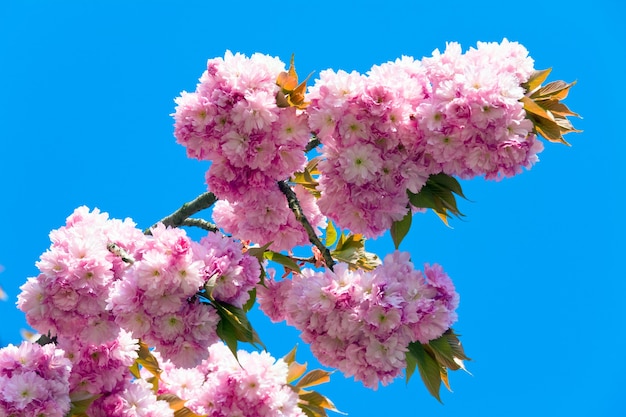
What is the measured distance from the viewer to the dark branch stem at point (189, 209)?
2.93 m

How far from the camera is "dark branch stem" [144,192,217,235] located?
115 inches

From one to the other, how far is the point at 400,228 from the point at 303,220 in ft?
1.01

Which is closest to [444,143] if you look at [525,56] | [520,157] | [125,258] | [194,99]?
[520,157]

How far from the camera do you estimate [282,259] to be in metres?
2.88

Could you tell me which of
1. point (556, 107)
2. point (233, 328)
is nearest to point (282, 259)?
point (233, 328)

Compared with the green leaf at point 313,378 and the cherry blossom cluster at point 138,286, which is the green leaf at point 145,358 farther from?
the green leaf at point 313,378

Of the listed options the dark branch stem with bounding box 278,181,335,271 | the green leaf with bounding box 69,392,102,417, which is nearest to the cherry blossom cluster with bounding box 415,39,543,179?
the dark branch stem with bounding box 278,181,335,271

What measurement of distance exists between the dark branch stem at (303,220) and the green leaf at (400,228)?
21cm

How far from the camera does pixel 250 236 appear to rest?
279 centimetres

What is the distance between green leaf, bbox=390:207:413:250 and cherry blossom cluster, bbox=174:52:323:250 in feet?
1.07

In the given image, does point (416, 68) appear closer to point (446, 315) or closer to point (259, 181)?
point (259, 181)

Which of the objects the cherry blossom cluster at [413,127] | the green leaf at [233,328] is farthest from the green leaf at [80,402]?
the cherry blossom cluster at [413,127]

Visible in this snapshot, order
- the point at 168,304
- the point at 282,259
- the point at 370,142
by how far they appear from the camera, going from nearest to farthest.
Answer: the point at 168,304 → the point at 370,142 → the point at 282,259

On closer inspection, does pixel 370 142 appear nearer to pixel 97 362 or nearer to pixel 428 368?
pixel 428 368
